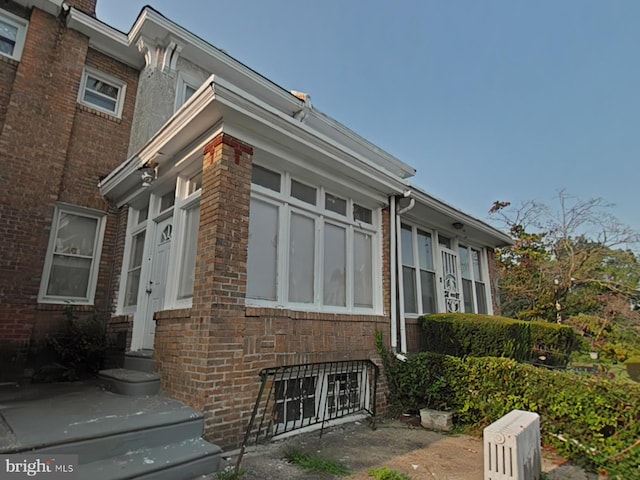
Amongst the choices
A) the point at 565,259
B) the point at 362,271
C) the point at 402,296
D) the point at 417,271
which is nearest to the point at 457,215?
the point at 417,271

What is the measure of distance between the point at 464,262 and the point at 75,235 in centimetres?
841

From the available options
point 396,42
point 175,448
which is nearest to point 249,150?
point 175,448

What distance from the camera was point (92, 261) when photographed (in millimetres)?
6512

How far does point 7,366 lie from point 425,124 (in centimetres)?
1425

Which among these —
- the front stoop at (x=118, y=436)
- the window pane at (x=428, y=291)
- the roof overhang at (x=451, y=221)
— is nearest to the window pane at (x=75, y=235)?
the front stoop at (x=118, y=436)

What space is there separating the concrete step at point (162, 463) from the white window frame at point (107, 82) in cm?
653

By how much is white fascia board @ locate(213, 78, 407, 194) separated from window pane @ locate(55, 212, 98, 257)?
4407mm

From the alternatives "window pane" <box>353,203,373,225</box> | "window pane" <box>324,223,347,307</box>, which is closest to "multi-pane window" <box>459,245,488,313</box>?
"window pane" <box>353,203,373,225</box>

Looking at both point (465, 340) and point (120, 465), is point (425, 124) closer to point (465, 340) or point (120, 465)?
point (465, 340)

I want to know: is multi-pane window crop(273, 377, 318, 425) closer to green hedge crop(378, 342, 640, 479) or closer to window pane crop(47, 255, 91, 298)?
green hedge crop(378, 342, 640, 479)

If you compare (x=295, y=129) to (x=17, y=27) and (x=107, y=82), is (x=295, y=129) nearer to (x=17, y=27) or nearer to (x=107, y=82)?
(x=107, y=82)

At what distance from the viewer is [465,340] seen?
6.34 metres

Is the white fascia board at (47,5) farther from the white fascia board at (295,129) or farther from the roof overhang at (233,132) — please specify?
the white fascia board at (295,129)

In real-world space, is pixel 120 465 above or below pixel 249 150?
below
